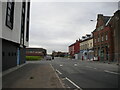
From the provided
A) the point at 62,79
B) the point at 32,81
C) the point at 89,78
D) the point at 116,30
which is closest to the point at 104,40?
the point at 116,30

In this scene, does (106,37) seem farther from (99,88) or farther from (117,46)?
(99,88)

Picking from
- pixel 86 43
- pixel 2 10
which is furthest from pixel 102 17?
pixel 2 10

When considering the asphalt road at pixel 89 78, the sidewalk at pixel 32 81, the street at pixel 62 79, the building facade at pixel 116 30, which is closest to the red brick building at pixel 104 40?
the building facade at pixel 116 30

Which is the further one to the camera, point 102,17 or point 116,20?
point 102,17

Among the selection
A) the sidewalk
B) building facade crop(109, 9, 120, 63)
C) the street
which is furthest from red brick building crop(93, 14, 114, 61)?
the sidewalk

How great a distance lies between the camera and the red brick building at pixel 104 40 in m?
44.7

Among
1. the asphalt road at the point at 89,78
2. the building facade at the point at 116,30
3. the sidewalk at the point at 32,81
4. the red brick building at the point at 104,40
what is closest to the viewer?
the sidewalk at the point at 32,81

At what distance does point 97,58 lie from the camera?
48.9 metres

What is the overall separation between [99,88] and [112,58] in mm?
36457

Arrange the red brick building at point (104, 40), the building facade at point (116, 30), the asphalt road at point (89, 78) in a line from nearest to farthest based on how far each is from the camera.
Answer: the asphalt road at point (89, 78)
the building facade at point (116, 30)
the red brick building at point (104, 40)

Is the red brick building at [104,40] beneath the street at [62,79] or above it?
above

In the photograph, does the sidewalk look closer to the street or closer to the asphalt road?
the street

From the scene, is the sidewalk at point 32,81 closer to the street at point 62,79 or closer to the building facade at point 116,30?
the street at point 62,79

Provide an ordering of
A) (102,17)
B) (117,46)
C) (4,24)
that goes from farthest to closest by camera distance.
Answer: (102,17)
(117,46)
(4,24)
